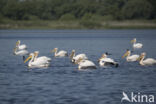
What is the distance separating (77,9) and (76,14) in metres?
0.99

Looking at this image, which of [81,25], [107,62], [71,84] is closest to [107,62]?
[107,62]

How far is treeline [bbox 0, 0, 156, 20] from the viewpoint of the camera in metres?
80.6

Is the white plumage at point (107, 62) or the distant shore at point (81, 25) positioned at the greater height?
the distant shore at point (81, 25)

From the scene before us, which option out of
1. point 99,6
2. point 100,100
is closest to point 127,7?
point 99,6

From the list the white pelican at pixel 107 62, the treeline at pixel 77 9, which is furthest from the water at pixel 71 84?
the treeline at pixel 77 9

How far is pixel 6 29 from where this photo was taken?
77.6 m

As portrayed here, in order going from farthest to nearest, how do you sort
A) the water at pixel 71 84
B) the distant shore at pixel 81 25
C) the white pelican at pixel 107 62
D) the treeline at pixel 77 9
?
1. the treeline at pixel 77 9
2. the distant shore at pixel 81 25
3. the white pelican at pixel 107 62
4. the water at pixel 71 84

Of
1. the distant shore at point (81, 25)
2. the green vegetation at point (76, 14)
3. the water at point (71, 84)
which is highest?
the green vegetation at point (76, 14)

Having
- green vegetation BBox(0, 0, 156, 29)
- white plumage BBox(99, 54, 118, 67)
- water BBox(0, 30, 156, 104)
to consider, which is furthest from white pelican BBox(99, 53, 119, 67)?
green vegetation BBox(0, 0, 156, 29)

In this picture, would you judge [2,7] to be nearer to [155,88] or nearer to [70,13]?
[70,13]

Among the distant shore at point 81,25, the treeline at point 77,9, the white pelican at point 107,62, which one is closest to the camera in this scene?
the white pelican at point 107,62

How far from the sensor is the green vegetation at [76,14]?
72.9m

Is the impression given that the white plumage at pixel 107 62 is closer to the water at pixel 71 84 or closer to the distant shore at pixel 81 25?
the water at pixel 71 84

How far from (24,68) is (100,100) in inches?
282
